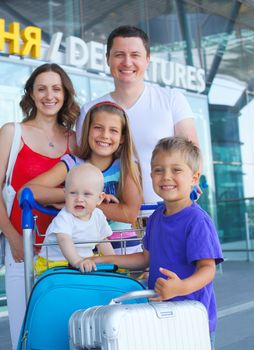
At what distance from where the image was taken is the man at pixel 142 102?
270cm

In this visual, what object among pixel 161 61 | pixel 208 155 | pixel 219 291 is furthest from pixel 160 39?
pixel 219 291

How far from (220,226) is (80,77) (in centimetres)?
505

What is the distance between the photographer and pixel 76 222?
230 cm

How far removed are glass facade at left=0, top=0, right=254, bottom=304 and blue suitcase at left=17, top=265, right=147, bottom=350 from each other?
6.31 metres

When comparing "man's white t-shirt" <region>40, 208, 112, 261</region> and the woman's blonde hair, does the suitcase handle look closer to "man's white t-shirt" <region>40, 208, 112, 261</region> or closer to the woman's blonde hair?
"man's white t-shirt" <region>40, 208, 112, 261</region>

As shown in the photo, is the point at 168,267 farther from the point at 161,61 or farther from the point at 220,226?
the point at 220,226

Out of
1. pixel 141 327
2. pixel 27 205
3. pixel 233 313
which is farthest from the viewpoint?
pixel 233 313

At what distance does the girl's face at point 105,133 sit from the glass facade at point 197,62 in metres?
5.77

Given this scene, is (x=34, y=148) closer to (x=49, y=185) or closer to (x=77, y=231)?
(x=49, y=185)

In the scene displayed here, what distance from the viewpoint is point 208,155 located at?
40.9 ft

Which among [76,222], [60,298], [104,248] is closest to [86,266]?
[60,298]

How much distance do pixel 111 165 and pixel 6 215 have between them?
1.71ft

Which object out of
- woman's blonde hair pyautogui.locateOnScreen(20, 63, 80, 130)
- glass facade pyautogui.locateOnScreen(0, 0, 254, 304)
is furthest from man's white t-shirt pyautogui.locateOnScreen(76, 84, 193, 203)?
glass facade pyautogui.locateOnScreen(0, 0, 254, 304)

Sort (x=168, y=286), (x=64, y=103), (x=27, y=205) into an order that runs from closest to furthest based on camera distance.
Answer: (x=168, y=286) → (x=27, y=205) → (x=64, y=103)
